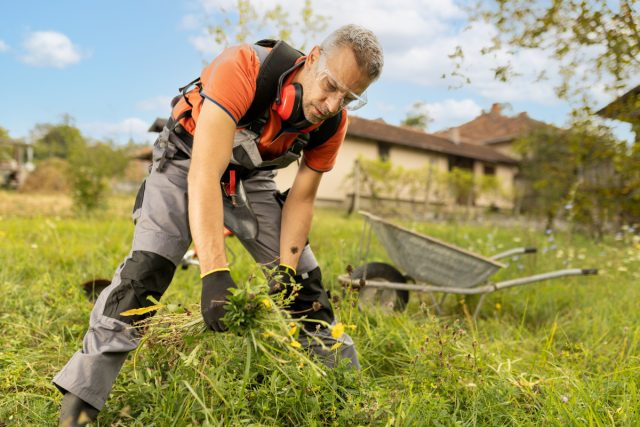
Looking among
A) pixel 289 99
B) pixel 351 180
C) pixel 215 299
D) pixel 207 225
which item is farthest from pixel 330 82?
pixel 351 180

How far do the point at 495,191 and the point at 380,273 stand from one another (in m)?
20.7

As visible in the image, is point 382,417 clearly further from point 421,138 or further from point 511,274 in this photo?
point 421,138

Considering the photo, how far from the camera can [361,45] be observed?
1887 mm

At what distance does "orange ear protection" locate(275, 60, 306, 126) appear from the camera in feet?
6.47

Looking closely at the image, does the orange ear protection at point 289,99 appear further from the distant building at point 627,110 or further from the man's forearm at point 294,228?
the distant building at point 627,110

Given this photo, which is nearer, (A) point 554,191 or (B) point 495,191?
(A) point 554,191

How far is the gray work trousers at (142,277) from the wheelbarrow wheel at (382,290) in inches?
59.3

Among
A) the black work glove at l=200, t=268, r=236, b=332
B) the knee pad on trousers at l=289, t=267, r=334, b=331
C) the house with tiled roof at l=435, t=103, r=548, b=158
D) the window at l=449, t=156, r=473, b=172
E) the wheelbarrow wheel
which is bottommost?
the wheelbarrow wheel

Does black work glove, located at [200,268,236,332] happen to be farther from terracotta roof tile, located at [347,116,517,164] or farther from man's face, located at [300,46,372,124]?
terracotta roof tile, located at [347,116,517,164]

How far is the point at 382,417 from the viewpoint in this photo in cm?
181

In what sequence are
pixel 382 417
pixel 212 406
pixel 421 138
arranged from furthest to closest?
pixel 421 138, pixel 382 417, pixel 212 406

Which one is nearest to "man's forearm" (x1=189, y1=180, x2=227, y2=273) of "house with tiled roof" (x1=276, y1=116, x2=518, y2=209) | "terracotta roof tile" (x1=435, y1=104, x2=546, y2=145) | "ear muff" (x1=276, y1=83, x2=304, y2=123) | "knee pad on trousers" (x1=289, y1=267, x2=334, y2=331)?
"ear muff" (x1=276, y1=83, x2=304, y2=123)

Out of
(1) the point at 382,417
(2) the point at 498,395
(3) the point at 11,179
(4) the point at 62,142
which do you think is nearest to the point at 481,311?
(2) the point at 498,395

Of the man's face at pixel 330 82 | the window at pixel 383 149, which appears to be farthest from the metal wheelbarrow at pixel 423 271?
the window at pixel 383 149
